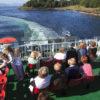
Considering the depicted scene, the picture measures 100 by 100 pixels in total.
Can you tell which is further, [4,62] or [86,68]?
[4,62]

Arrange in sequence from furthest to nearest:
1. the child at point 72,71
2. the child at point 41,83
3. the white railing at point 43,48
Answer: the white railing at point 43,48 → the child at point 72,71 → the child at point 41,83

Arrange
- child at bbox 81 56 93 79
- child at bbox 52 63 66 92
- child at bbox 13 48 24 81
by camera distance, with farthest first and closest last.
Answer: child at bbox 13 48 24 81
child at bbox 81 56 93 79
child at bbox 52 63 66 92

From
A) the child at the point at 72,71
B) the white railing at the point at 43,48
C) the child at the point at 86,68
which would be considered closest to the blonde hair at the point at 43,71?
the child at the point at 72,71

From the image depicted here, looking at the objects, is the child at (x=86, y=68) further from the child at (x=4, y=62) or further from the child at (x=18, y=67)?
the child at (x=4, y=62)

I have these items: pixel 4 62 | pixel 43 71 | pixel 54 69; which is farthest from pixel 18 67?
pixel 43 71

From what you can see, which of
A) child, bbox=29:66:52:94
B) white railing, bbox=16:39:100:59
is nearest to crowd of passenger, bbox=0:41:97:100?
child, bbox=29:66:52:94

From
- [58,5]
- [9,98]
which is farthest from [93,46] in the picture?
[58,5]

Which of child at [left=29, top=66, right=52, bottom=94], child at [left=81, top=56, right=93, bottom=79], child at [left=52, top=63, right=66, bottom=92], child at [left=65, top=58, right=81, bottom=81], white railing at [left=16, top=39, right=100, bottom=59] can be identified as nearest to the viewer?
child at [left=29, top=66, right=52, bottom=94]

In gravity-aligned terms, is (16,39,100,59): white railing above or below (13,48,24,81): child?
below

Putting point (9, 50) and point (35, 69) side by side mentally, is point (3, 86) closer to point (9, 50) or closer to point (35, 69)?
point (9, 50)

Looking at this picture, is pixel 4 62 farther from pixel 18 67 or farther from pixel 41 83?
pixel 41 83

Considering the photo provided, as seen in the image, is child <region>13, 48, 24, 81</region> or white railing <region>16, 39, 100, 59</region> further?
white railing <region>16, 39, 100, 59</region>

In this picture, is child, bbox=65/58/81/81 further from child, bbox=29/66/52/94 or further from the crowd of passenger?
child, bbox=29/66/52/94

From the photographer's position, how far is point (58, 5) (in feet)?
487
